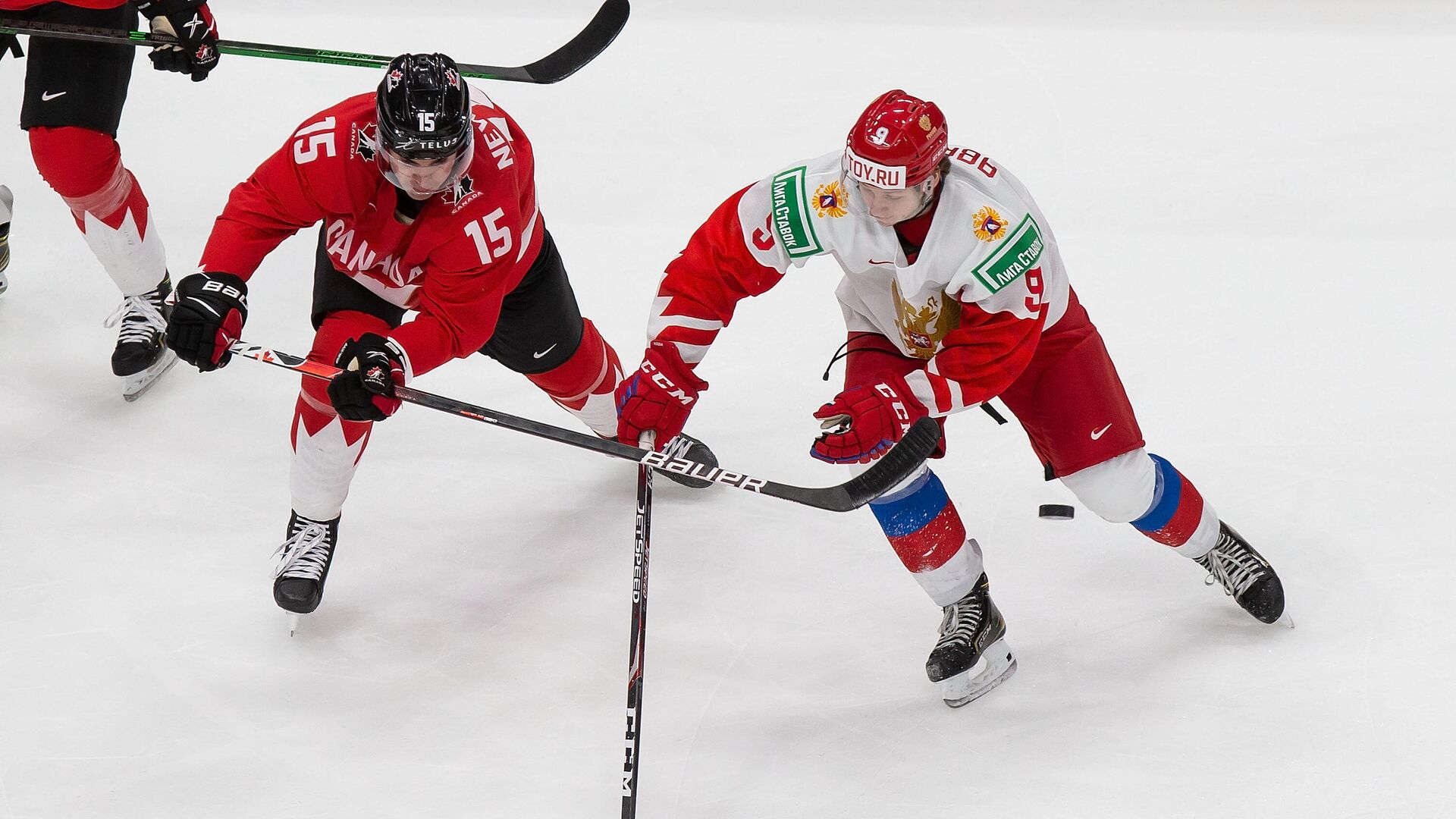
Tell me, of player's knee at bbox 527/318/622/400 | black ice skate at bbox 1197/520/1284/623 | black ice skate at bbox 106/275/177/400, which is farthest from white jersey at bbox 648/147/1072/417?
black ice skate at bbox 106/275/177/400

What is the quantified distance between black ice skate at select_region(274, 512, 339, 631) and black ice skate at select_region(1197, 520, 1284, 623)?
185 centimetres

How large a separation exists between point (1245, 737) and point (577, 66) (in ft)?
7.71

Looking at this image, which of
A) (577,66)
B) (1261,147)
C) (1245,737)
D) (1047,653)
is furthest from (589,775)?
(1261,147)

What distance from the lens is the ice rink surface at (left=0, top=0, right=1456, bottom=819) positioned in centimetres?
266

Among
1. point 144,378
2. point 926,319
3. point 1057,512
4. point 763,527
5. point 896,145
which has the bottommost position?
point 144,378

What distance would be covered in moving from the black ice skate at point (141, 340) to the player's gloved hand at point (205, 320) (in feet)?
3.79

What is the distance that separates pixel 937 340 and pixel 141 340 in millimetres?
2167

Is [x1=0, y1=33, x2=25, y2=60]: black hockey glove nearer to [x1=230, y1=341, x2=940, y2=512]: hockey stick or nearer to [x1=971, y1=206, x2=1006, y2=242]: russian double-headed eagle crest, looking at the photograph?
[x1=230, y1=341, x2=940, y2=512]: hockey stick

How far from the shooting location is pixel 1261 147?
4844 mm

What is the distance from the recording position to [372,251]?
2738 mm

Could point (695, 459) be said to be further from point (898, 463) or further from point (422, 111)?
point (422, 111)

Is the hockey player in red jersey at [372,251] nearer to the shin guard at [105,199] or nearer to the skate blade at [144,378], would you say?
the shin guard at [105,199]

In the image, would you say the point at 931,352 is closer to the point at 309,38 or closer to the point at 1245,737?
the point at 1245,737

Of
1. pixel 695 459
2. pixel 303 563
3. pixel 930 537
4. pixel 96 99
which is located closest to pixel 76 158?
pixel 96 99
